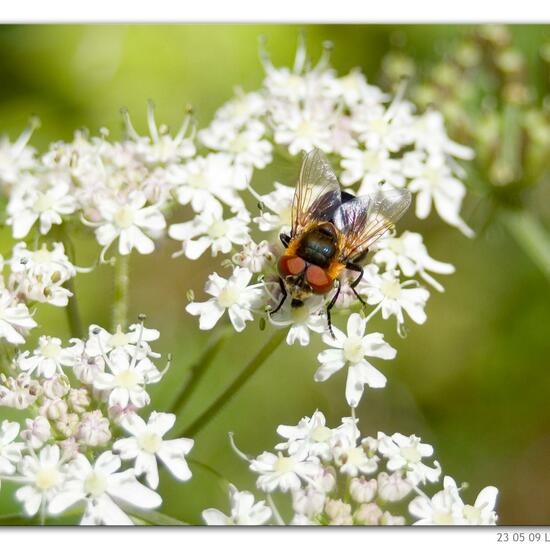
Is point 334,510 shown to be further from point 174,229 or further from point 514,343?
point 514,343

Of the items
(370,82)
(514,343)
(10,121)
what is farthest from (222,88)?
(514,343)

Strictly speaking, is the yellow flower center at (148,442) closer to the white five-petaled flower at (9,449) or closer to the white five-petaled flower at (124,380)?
the white five-petaled flower at (124,380)

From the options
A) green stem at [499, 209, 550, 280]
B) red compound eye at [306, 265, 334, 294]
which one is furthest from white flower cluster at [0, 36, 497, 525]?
green stem at [499, 209, 550, 280]

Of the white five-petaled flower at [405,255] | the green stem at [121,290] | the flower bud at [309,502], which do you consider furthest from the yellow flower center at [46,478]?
the white five-petaled flower at [405,255]

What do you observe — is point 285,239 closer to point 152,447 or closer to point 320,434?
point 320,434

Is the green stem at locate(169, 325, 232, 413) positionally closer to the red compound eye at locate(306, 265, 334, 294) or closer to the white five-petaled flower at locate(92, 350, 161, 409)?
the white five-petaled flower at locate(92, 350, 161, 409)
